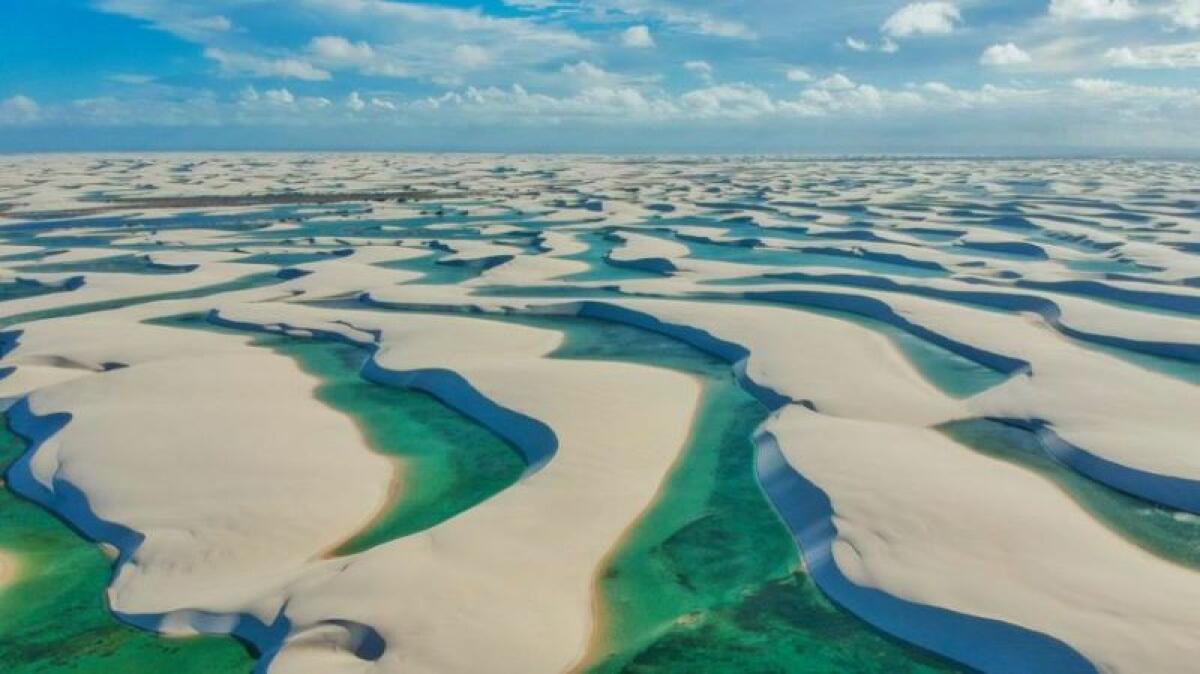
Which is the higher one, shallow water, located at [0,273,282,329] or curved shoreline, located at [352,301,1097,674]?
curved shoreline, located at [352,301,1097,674]

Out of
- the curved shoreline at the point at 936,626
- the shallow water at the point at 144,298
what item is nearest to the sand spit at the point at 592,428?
the curved shoreline at the point at 936,626

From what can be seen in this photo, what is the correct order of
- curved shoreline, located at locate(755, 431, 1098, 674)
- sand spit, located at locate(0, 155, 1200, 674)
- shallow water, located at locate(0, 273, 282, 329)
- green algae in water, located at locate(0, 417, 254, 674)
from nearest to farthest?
curved shoreline, located at locate(755, 431, 1098, 674) → green algae in water, located at locate(0, 417, 254, 674) → sand spit, located at locate(0, 155, 1200, 674) → shallow water, located at locate(0, 273, 282, 329)

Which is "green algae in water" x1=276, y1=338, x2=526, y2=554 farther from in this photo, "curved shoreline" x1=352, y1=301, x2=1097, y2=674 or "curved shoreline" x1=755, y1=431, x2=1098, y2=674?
"curved shoreline" x1=755, y1=431, x2=1098, y2=674

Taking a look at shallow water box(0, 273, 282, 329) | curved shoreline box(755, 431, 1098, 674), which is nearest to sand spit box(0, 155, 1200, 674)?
curved shoreline box(755, 431, 1098, 674)

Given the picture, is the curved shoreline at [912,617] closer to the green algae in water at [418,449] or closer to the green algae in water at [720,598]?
the green algae in water at [720,598]

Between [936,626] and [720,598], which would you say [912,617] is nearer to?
[936,626]
